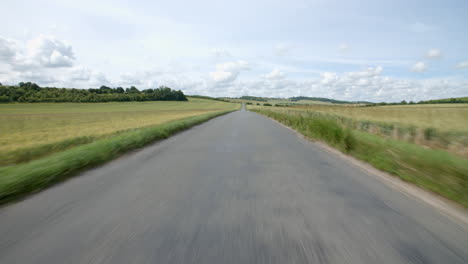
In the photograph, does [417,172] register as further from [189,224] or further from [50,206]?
[50,206]

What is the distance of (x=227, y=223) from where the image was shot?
2.48 metres

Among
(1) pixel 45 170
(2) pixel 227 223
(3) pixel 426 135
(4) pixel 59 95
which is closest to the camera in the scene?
(2) pixel 227 223

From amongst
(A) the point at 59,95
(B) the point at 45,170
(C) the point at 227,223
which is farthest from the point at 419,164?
(A) the point at 59,95

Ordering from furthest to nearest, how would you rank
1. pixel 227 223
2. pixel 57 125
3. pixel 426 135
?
pixel 57 125 → pixel 426 135 → pixel 227 223

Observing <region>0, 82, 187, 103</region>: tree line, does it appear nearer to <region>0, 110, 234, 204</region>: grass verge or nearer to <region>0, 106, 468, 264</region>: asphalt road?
<region>0, 110, 234, 204</region>: grass verge

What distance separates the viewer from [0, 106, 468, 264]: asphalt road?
6.39 ft

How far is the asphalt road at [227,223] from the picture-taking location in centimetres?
195

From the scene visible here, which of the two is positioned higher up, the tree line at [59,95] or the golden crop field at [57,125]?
the tree line at [59,95]

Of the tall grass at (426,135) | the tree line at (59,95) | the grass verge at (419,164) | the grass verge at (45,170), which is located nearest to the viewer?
the grass verge at (419,164)

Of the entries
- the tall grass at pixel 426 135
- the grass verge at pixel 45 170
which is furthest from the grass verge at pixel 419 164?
the grass verge at pixel 45 170

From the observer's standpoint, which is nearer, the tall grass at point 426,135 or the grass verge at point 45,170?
the grass verge at point 45,170

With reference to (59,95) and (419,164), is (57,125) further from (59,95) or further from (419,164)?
(59,95)

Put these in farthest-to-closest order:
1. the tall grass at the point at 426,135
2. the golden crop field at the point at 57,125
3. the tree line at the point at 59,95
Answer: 1. the tree line at the point at 59,95
2. the golden crop field at the point at 57,125
3. the tall grass at the point at 426,135

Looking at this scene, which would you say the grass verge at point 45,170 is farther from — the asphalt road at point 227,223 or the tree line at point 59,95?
the tree line at point 59,95
